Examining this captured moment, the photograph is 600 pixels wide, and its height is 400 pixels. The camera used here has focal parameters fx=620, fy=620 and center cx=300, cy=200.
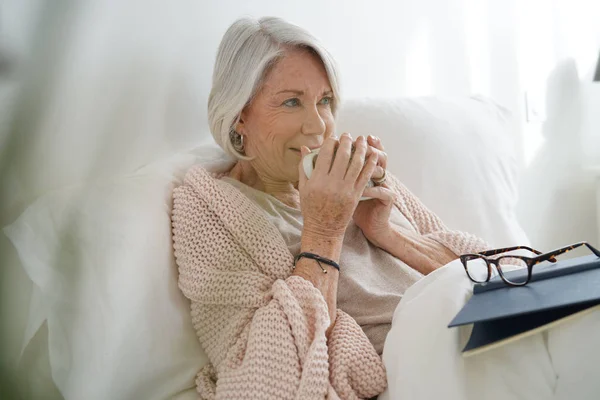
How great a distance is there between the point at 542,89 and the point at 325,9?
110cm

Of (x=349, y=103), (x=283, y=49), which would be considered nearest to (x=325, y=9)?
(x=349, y=103)

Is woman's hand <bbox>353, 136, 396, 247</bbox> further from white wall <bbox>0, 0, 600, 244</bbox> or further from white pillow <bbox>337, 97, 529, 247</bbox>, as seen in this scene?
white wall <bbox>0, 0, 600, 244</bbox>

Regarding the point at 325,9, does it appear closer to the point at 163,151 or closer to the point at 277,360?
the point at 163,151

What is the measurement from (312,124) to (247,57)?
0.18m

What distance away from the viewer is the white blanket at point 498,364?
753 mm

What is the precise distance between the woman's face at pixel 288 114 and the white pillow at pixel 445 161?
0.27 m

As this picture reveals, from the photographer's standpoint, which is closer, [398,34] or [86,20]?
[86,20]

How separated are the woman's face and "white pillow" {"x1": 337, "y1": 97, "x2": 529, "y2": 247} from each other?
272 mm

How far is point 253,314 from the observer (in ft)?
3.35

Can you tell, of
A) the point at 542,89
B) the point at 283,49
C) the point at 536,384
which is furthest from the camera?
the point at 542,89

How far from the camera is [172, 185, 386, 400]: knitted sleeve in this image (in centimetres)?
91

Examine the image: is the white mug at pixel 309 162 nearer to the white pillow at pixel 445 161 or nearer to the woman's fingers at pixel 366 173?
the woman's fingers at pixel 366 173

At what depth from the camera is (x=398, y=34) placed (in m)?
1.99

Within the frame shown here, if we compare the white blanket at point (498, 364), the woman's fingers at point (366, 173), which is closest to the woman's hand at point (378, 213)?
the woman's fingers at point (366, 173)
